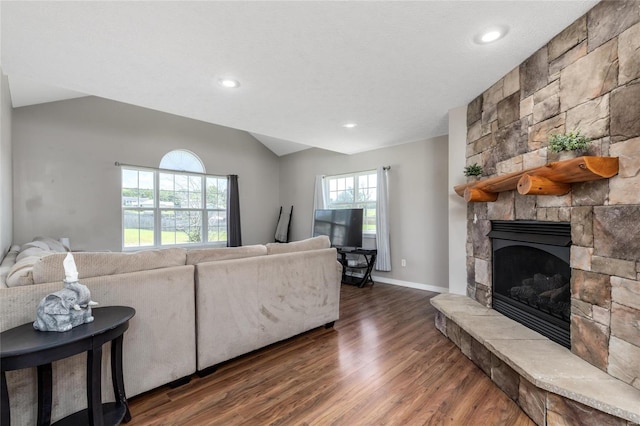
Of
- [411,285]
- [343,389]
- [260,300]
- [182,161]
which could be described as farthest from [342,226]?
[182,161]

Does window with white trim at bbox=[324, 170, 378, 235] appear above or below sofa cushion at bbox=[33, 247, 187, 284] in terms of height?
above

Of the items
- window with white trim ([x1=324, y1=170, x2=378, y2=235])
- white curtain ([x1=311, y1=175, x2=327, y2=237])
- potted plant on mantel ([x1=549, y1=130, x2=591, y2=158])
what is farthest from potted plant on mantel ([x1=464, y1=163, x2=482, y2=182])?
white curtain ([x1=311, y1=175, x2=327, y2=237])

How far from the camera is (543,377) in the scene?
1.54 meters

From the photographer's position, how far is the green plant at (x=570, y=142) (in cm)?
170

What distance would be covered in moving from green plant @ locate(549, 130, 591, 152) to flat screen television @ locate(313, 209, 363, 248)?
3.18 metres

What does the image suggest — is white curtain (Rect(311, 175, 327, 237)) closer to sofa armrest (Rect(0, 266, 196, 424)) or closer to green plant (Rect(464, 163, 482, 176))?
green plant (Rect(464, 163, 482, 176))

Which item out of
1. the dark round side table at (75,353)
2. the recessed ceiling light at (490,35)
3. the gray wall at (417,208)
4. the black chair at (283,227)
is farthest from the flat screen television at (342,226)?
the dark round side table at (75,353)

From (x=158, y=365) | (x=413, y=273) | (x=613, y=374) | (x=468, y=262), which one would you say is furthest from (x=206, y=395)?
(x=413, y=273)

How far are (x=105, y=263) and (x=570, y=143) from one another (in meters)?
2.90

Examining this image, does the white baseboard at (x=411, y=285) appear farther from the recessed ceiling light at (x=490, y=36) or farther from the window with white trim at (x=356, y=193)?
the recessed ceiling light at (x=490, y=36)

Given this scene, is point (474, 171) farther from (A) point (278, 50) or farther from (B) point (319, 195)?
(B) point (319, 195)

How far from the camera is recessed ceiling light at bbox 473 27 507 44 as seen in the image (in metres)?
1.84

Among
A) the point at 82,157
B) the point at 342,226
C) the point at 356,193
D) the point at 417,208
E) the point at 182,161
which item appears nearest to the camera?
the point at 82,157

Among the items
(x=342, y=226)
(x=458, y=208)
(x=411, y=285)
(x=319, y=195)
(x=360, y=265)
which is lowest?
(x=411, y=285)
